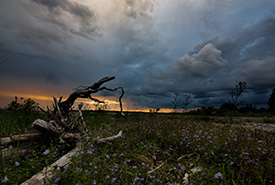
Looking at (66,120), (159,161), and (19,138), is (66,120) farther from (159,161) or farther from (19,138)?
(159,161)

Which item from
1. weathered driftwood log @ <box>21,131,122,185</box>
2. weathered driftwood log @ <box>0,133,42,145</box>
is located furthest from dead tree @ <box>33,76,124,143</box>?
weathered driftwood log @ <box>21,131,122,185</box>

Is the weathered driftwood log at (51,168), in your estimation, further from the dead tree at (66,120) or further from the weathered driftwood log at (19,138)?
the weathered driftwood log at (19,138)

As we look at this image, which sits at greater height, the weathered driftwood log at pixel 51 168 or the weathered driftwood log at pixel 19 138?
the weathered driftwood log at pixel 19 138

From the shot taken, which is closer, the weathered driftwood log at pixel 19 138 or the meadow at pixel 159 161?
the meadow at pixel 159 161

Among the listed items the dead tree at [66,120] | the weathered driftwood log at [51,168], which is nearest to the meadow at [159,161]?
the weathered driftwood log at [51,168]

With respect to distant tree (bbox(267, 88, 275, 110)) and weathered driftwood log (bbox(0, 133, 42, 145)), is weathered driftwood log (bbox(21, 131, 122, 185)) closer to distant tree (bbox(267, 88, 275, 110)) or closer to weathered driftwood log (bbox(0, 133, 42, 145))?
weathered driftwood log (bbox(0, 133, 42, 145))

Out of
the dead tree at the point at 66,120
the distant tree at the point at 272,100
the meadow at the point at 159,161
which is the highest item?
the distant tree at the point at 272,100

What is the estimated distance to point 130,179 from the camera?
283 centimetres

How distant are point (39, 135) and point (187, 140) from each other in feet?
13.6

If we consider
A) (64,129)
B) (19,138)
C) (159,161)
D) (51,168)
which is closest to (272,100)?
(159,161)

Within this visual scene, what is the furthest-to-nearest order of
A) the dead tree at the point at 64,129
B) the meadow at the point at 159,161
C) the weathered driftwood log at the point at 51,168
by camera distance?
the dead tree at the point at 64,129 < the meadow at the point at 159,161 < the weathered driftwood log at the point at 51,168

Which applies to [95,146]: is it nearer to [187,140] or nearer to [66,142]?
[66,142]

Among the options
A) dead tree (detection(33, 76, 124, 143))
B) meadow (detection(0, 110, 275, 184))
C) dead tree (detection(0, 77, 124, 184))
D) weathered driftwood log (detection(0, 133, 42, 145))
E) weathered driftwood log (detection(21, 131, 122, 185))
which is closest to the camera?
weathered driftwood log (detection(21, 131, 122, 185))

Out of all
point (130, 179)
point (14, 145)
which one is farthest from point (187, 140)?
point (14, 145)
